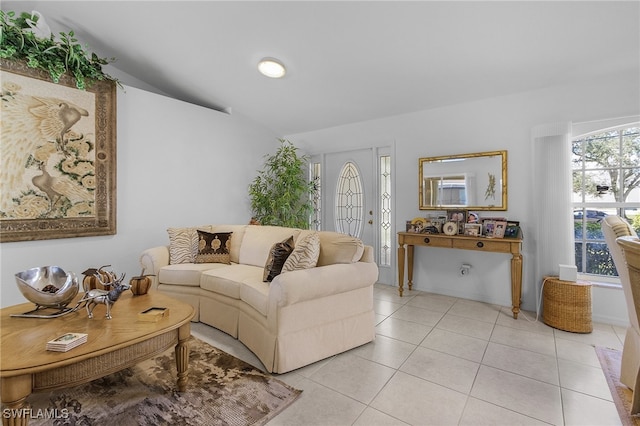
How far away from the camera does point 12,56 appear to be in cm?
274

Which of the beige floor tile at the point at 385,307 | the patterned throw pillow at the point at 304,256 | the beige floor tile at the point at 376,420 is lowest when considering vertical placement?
the beige floor tile at the point at 376,420

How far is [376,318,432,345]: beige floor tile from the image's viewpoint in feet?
8.34

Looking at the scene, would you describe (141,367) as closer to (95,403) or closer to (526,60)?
(95,403)

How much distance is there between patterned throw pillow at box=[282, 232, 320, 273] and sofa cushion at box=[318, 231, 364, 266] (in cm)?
11

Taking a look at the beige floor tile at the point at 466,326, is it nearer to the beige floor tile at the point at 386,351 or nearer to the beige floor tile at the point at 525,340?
the beige floor tile at the point at 525,340

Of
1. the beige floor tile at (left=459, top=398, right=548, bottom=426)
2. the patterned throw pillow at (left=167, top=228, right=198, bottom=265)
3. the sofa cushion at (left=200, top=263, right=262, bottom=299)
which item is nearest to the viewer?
the beige floor tile at (left=459, top=398, right=548, bottom=426)

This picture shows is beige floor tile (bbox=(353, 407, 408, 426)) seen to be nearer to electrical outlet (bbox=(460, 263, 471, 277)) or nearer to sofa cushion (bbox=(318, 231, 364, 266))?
sofa cushion (bbox=(318, 231, 364, 266))

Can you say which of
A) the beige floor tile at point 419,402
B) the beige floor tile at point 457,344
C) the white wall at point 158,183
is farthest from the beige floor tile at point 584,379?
the white wall at point 158,183

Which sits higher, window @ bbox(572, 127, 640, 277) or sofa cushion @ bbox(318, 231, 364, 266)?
window @ bbox(572, 127, 640, 277)

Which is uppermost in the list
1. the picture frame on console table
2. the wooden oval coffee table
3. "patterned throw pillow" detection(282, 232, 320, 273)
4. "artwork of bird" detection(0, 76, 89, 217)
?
"artwork of bird" detection(0, 76, 89, 217)

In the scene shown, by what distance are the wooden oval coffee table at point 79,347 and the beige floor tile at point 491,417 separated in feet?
5.28

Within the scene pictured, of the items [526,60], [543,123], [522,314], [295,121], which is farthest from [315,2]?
[522,314]

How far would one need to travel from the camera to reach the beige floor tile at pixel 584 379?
5.96ft

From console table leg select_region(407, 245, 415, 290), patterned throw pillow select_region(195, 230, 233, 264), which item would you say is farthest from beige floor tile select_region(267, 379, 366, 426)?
console table leg select_region(407, 245, 415, 290)
